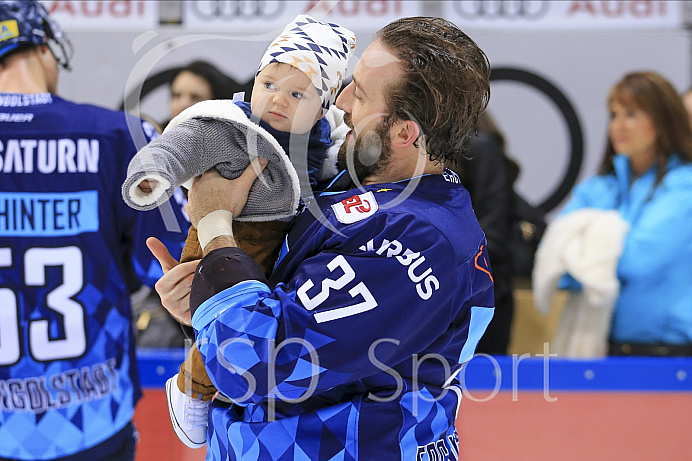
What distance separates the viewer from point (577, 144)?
3.88 m

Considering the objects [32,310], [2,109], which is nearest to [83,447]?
[32,310]

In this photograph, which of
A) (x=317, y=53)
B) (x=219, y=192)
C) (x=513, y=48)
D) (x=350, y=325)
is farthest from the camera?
(x=513, y=48)

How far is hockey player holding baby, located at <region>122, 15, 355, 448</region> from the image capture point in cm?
119

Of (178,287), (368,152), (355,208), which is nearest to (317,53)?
(368,152)

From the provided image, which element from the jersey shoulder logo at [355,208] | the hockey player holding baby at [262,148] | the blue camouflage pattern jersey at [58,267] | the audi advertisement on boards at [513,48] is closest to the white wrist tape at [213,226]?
the hockey player holding baby at [262,148]

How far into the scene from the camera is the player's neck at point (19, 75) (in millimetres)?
2023

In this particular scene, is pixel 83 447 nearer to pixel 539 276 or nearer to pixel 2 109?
pixel 2 109

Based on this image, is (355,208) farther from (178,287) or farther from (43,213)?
(43,213)

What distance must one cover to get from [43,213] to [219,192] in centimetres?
92

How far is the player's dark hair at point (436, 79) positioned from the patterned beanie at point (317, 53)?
0.14 metres

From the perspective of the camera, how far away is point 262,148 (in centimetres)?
125

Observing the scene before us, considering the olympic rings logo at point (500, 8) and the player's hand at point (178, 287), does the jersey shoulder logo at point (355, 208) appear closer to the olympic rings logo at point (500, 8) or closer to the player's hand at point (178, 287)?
the player's hand at point (178, 287)

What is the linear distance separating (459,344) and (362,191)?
0.33 m

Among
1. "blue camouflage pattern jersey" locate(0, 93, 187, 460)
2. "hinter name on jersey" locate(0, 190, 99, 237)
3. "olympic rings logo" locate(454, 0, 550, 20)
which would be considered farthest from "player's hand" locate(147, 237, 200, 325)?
"olympic rings logo" locate(454, 0, 550, 20)
